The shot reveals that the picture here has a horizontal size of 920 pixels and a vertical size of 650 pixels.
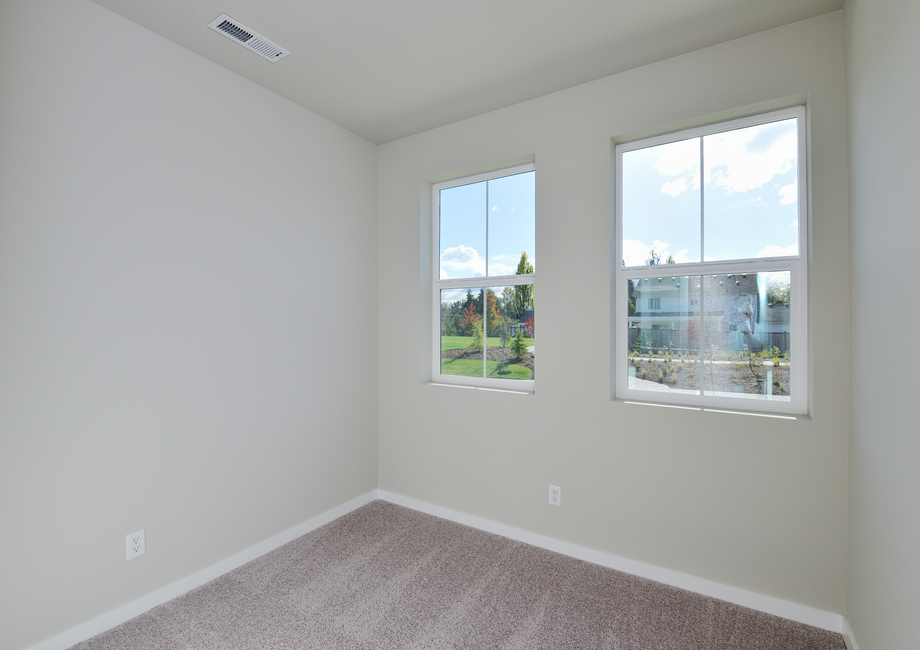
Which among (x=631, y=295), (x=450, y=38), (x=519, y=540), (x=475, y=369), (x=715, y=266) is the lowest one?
(x=519, y=540)

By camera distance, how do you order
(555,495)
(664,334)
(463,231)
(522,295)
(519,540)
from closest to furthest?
(664,334) < (555,495) < (519,540) < (522,295) < (463,231)

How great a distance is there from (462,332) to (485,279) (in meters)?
0.45

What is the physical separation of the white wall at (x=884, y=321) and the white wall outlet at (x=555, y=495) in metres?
1.34

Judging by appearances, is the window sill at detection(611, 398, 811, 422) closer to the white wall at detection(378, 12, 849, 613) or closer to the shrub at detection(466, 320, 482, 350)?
the white wall at detection(378, 12, 849, 613)

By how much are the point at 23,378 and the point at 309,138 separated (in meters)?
2.05

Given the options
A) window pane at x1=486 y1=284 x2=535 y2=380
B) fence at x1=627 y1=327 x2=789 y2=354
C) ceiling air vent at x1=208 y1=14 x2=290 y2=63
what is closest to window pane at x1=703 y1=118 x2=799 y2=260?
fence at x1=627 y1=327 x2=789 y2=354

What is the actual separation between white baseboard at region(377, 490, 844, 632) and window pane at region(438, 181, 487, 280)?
5.75 feet

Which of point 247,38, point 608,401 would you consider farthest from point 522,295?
point 247,38

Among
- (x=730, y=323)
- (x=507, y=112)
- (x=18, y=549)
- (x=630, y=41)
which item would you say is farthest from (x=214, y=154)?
(x=730, y=323)

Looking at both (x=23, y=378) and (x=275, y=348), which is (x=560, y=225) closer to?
(x=275, y=348)

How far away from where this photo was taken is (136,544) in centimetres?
209

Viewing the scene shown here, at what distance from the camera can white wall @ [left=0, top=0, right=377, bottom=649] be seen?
177cm

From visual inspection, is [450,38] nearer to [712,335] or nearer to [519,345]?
[519,345]

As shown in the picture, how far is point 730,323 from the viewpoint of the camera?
2293 mm
